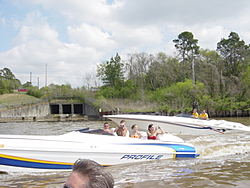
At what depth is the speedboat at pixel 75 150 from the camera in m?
6.26

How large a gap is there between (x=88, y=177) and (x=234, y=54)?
50.8 m

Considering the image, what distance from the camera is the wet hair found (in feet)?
4.17

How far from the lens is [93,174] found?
4.24ft

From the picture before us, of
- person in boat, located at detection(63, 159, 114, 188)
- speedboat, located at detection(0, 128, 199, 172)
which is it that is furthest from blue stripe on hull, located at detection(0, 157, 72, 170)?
person in boat, located at detection(63, 159, 114, 188)

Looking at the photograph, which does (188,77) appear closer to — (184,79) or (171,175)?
(184,79)

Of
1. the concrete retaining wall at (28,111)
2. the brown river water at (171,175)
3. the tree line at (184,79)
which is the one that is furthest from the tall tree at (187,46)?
the brown river water at (171,175)

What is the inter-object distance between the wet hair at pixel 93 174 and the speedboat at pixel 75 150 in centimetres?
552

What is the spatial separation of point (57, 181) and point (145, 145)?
2.88 m

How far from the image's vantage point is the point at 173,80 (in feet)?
159

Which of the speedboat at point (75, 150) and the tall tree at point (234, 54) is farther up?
the tall tree at point (234, 54)

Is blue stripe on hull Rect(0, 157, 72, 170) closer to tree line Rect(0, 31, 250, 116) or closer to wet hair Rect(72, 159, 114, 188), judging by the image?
wet hair Rect(72, 159, 114, 188)

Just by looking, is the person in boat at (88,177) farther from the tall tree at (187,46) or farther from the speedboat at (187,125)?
the tall tree at (187,46)

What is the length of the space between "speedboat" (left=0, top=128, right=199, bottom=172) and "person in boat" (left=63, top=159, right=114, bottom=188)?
552cm

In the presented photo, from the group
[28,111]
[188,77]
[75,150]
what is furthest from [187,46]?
[75,150]
